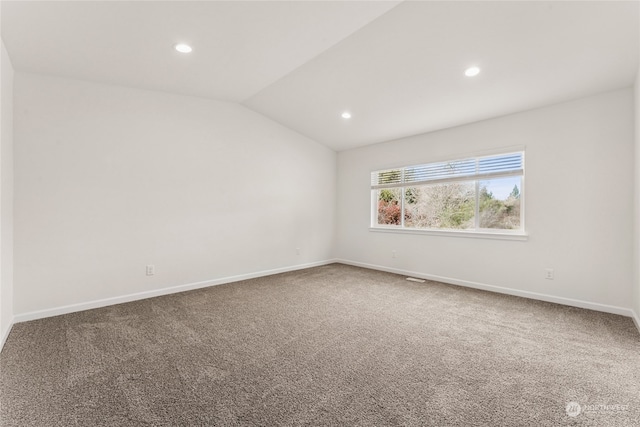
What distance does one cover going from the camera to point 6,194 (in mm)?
2652

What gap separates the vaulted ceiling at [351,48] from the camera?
2.30 metres

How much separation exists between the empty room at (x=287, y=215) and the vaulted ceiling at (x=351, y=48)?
2cm

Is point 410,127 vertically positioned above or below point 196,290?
above

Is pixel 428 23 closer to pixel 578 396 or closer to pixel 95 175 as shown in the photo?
pixel 578 396

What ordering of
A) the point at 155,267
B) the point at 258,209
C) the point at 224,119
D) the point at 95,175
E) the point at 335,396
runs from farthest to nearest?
1. the point at 258,209
2. the point at 224,119
3. the point at 155,267
4. the point at 95,175
5. the point at 335,396

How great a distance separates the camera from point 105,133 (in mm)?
3434

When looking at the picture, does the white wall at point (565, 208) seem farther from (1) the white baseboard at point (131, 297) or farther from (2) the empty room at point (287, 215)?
(1) the white baseboard at point (131, 297)

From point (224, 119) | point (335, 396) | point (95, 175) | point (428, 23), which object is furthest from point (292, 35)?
point (335, 396)

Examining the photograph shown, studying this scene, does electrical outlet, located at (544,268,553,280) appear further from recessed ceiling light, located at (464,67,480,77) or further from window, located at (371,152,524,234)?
recessed ceiling light, located at (464,67,480,77)

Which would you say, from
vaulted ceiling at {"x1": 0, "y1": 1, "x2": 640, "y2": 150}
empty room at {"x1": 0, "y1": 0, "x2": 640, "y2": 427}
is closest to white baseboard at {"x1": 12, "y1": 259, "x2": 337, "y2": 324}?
empty room at {"x1": 0, "y1": 0, "x2": 640, "y2": 427}

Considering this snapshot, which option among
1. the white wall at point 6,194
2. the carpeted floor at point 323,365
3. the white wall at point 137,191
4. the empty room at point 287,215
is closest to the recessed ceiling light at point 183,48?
the empty room at point 287,215

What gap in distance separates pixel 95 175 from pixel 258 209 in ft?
7.22

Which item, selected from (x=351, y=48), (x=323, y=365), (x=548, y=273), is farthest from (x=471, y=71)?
(x=323, y=365)

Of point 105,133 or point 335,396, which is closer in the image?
point 335,396
